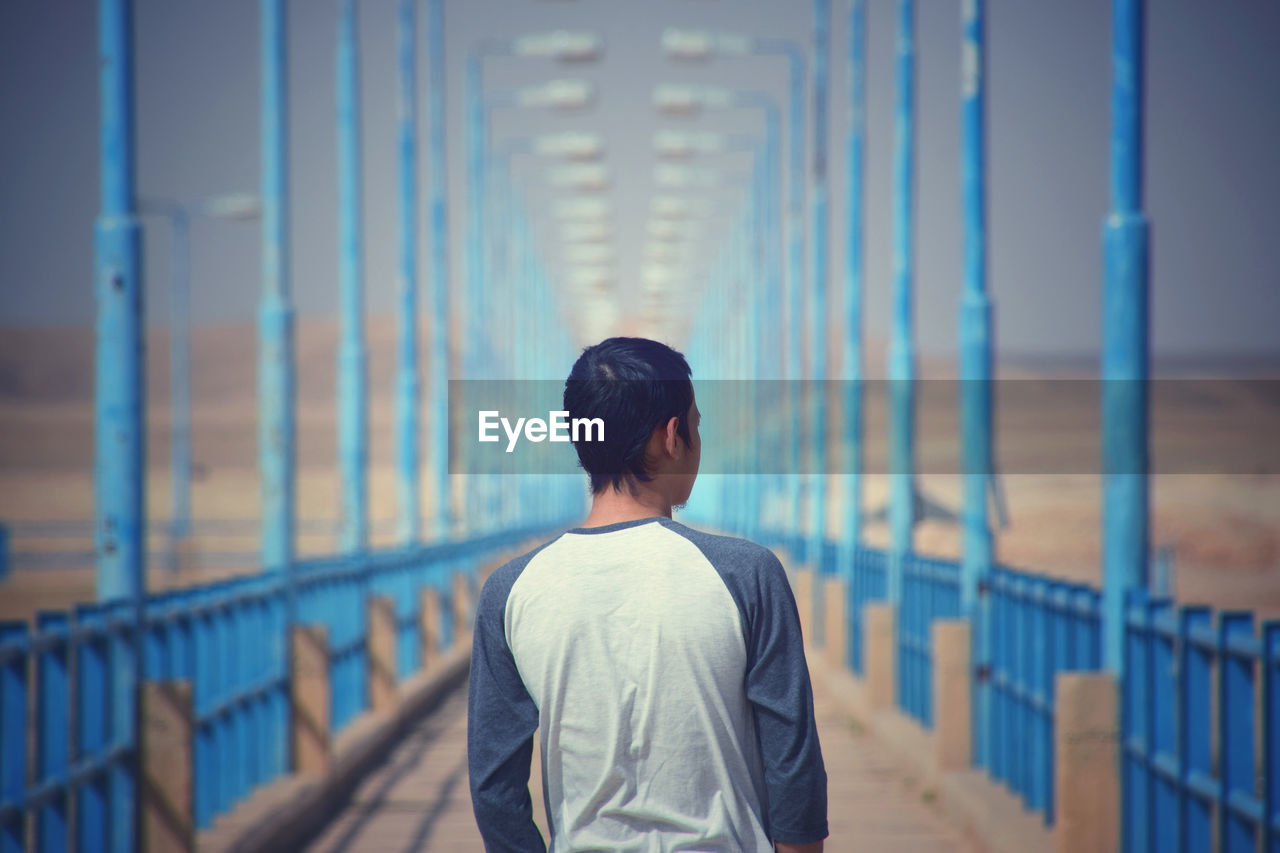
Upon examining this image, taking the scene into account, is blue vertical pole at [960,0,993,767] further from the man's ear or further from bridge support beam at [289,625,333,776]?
the man's ear

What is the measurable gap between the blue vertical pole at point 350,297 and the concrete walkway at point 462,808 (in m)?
4.75

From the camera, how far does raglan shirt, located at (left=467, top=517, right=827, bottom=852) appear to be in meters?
2.87

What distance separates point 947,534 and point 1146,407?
5424 cm

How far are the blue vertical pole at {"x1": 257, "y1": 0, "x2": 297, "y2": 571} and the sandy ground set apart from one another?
9.97 meters

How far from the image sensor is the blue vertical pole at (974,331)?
1236 cm

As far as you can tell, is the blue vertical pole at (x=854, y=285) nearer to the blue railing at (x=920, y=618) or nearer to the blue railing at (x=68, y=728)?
the blue railing at (x=920, y=618)

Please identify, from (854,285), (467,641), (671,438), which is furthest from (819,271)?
(671,438)

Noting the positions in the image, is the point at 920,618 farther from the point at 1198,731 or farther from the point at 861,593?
the point at 1198,731

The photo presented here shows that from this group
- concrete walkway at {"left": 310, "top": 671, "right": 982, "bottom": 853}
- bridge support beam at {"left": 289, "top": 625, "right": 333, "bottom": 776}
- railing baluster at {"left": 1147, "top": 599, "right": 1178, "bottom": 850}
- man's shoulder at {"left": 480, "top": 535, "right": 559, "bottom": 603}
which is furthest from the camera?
bridge support beam at {"left": 289, "top": 625, "right": 333, "bottom": 776}

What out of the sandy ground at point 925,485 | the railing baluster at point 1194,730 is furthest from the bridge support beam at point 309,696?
the sandy ground at point 925,485

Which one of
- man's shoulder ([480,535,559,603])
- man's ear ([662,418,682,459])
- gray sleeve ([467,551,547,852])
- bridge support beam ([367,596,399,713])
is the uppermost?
man's ear ([662,418,682,459])

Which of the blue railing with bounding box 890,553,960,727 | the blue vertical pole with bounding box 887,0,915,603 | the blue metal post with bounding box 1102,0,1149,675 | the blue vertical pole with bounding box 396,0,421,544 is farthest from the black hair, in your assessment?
the blue vertical pole with bounding box 396,0,421,544

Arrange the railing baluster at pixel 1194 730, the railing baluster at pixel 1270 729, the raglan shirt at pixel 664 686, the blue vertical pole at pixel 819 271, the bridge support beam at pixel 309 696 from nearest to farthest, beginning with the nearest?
the raglan shirt at pixel 664 686, the railing baluster at pixel 1270 729, the railing baluster at pixel 1194 730, the bridge support beam at pixel 309 696, the blue vertical pole at pixel 819 271

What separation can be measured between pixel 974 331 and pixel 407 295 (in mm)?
12181
